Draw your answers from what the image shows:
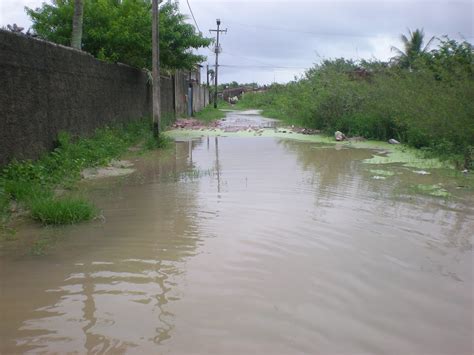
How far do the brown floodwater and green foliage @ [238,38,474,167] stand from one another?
189 inches

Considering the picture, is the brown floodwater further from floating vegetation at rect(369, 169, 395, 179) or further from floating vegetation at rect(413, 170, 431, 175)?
floating vegetation at rect(413, 170, 431, 175)

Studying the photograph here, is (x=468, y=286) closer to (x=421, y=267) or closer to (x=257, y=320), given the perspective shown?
(x=421, y=267)

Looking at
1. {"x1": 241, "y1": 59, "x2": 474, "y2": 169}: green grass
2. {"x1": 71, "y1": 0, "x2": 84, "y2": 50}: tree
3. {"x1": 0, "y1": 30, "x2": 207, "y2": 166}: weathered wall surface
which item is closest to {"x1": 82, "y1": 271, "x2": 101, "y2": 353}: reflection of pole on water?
{"x1": 0, "y1": 30, "x2": 207, "y2": 166}: weathered wall surface

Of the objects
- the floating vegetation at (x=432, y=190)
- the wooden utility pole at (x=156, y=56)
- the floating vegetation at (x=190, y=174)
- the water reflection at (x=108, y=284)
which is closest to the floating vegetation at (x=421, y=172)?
the floating vegetation at (x=432, y=190)

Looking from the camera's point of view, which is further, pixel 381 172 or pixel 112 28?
pixel 112 28

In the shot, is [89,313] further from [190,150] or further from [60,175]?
[190,150]

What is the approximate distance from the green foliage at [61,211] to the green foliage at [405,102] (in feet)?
26.2

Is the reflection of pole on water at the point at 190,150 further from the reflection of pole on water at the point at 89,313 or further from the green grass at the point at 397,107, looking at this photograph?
the reflection of pole on water at the point at 89,313

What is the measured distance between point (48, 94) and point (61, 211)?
4.35 metres

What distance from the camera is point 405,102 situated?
46.9 ft

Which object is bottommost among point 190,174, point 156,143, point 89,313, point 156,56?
point 89,313

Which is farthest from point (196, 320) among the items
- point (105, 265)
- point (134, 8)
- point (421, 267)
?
point (134, 8)

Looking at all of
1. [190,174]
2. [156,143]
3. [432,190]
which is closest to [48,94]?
[190,174]

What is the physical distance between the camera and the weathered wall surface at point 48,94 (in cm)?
751
